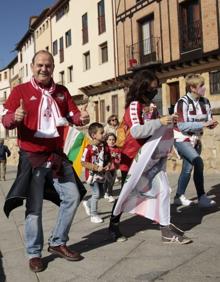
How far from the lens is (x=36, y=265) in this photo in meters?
4.46

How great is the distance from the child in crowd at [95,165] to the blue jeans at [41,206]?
196 centimetres

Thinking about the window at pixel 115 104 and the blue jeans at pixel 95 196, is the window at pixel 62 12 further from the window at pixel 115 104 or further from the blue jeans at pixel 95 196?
the blue jeans at pixel 95 196

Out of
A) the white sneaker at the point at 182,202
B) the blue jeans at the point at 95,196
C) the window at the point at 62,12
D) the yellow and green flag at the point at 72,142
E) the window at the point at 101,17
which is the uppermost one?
the window at the point at 62,12

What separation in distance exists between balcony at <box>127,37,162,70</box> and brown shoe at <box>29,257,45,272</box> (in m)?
18.3

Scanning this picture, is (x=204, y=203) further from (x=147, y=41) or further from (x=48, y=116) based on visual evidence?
(x=147, y=41)

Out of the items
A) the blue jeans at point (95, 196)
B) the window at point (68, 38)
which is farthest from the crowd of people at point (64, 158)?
the window at point (68, 38)

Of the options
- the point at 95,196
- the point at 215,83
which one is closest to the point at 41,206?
the point at 95,196

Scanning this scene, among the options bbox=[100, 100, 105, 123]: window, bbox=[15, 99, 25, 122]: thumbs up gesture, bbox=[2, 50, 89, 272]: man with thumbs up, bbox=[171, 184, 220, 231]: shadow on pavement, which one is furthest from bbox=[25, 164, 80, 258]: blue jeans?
bbox=[100, 100, 105, 123]: window

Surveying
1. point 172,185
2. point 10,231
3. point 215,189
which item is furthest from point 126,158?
point 172,185

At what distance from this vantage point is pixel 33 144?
4.51m

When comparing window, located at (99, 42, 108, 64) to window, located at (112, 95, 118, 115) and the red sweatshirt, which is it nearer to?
window, located at (112, 95, 118, 115)

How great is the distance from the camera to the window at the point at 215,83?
18.1m

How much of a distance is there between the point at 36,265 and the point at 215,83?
48.8 feet

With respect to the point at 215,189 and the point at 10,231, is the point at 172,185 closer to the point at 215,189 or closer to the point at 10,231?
the point at 215,189
